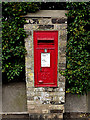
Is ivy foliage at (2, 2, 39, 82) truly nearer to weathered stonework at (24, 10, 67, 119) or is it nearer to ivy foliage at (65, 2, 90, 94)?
weathered stonework at (24, 10, 67, 119)

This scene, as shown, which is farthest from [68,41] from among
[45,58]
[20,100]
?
[20,100]

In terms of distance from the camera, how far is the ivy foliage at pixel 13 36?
256cm

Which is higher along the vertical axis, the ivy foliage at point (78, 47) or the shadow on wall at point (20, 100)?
the ivy foliage at point (78, 47)

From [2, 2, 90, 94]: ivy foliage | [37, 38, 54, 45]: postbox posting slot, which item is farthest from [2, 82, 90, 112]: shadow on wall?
[37, 38, 54, 45]: postbox posting slot

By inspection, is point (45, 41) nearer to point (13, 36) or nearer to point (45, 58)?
point (45, 58)

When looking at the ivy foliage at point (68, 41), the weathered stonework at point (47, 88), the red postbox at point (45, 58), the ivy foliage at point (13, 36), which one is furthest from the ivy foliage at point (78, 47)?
the ivy foliage at point (13, 36)

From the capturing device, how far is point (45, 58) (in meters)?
2.63

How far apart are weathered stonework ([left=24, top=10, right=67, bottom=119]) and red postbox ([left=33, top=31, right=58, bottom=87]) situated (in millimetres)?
87

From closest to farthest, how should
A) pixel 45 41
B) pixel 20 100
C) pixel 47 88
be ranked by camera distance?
pixel 45 41 < pixel 47 88 < pixel 20 100

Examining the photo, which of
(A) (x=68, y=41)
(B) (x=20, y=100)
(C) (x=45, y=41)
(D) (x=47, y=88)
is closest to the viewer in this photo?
(C) (x=45, y=41)

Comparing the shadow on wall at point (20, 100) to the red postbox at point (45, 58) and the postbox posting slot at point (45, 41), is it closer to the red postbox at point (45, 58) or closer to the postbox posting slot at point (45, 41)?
the red postbox at point (45, 58)

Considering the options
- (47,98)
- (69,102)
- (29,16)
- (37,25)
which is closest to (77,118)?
(69,102)

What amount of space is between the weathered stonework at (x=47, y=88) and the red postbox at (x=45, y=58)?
0.29 feet

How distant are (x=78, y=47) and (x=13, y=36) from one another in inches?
54.5
